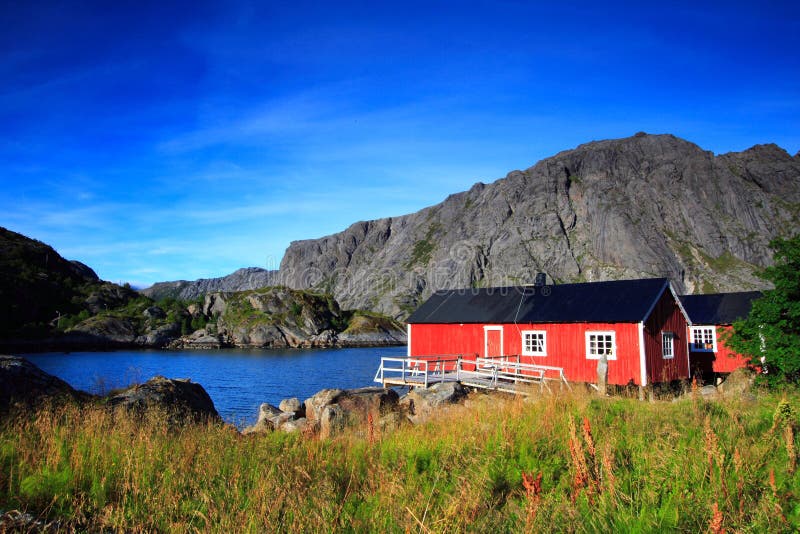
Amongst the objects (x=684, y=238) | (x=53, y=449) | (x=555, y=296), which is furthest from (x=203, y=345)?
(x=684, y=238)

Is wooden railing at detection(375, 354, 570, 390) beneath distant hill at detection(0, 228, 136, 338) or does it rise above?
beneath

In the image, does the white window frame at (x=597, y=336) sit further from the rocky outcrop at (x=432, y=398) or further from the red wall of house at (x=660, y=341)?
the rocky outcrop at (x=432, y=398)

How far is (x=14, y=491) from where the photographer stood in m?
5.19

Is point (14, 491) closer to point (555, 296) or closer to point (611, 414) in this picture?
point (611, 414)

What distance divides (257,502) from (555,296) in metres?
27.2

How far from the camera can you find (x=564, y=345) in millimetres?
26531

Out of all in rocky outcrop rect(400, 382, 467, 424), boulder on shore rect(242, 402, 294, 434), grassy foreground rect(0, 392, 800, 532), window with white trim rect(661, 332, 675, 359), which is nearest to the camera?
grassy foreground rect(0, 392, 800, 532)

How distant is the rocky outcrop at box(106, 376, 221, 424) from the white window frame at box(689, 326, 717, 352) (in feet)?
99.6

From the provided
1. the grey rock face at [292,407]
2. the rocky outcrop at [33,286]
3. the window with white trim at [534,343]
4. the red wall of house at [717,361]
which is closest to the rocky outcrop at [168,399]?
the grey rock face at [292,407]

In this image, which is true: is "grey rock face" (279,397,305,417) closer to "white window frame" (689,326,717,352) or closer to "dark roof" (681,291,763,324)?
"white window frame" (689,326,717,352)

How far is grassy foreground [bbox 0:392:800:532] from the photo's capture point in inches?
160

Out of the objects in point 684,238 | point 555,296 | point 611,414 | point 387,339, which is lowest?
point 387,339

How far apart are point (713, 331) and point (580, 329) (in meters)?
11.7

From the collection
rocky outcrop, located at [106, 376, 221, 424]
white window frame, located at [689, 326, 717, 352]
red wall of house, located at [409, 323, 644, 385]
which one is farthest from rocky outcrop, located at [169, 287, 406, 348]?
rocky outcrop, located at [106, 376, 221, 424]
